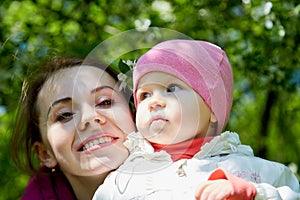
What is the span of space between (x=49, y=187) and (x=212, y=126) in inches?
33.0

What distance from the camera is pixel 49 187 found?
2.82m

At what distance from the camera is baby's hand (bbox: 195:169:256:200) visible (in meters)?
1.93

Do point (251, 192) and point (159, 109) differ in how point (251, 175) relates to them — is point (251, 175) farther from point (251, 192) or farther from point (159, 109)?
point (159, 109)

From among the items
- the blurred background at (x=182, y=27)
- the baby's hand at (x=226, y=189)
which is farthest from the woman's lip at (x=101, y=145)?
the blurred background at (x=182, y=27)

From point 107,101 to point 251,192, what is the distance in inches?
30.9

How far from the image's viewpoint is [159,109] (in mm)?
2205

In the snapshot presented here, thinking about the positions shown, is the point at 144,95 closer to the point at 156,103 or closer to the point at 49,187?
the point at 156,103

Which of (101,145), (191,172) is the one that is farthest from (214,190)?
(101,145)

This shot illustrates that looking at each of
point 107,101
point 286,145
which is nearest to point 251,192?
point 107,101

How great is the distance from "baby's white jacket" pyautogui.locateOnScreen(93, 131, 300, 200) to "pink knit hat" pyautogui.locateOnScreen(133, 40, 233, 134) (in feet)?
0.36

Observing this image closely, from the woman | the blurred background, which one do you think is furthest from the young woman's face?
the blurred background

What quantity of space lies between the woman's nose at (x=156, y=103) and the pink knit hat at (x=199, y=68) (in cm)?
8

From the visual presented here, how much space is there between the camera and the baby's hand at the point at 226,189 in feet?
6.35

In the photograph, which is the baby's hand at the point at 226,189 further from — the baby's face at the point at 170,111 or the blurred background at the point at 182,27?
the blurred background at the point at 182,27
